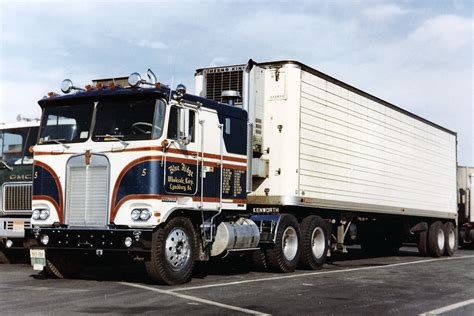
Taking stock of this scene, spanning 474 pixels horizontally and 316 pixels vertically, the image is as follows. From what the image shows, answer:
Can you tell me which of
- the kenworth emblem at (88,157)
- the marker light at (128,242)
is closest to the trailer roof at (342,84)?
the kenworth emblem at (88,157)

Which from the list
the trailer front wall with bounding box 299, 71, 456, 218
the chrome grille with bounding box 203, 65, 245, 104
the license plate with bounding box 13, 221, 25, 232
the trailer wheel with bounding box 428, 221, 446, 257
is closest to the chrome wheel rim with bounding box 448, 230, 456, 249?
the trailer wheel with bounding box 428, 221, 446, 257

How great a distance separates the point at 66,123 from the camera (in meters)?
12.1

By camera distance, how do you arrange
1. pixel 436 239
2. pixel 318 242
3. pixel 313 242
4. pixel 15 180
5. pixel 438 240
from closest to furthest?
1. pixel 15 180
2. pixel 313 242
3. pixel 318 242
4. pixel 436 239
5. pixel 438 240

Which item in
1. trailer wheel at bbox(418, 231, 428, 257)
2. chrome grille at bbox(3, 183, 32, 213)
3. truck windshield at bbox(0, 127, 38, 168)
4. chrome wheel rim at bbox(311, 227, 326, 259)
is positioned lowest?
trailer wheel at bbox(418, 231, 428, 257)

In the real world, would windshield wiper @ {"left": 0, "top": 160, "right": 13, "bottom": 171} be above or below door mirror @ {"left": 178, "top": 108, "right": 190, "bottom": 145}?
below

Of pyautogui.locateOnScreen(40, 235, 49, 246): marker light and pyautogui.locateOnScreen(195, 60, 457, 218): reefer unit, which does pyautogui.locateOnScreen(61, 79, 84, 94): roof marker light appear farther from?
pyautogui.locateOnScreen(195, 60, 457, 218): reefer unit

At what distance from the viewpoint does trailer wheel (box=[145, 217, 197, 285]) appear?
35.7 ft

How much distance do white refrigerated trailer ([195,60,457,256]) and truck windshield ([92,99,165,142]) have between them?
10.8ft

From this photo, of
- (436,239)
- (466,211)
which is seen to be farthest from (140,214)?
(466,211)

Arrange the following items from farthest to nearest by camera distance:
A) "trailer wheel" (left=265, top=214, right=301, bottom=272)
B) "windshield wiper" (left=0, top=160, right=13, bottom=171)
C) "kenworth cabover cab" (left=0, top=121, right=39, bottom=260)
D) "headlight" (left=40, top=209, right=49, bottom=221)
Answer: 1. "windshield wiper" (left=0, top=160, right=13, bottom=171)
2. "kenworth cabover cab" (left=0, top=121, right=39, bottom=260)
3. "trailer wheel" (left=265, top=214, right=301, bottom=272)
4. "headlight" (left=40, top=209, right=49, bottom=221)

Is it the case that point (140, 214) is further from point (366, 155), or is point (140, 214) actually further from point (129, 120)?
point (366, 155)

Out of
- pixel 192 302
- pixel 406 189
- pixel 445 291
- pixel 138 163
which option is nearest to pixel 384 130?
pixel 406 189

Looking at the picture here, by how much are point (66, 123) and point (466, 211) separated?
21.1 meters

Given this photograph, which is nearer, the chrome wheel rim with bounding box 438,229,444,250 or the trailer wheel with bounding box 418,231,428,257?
the trailer wheel with bounding box 418,231,428,257
